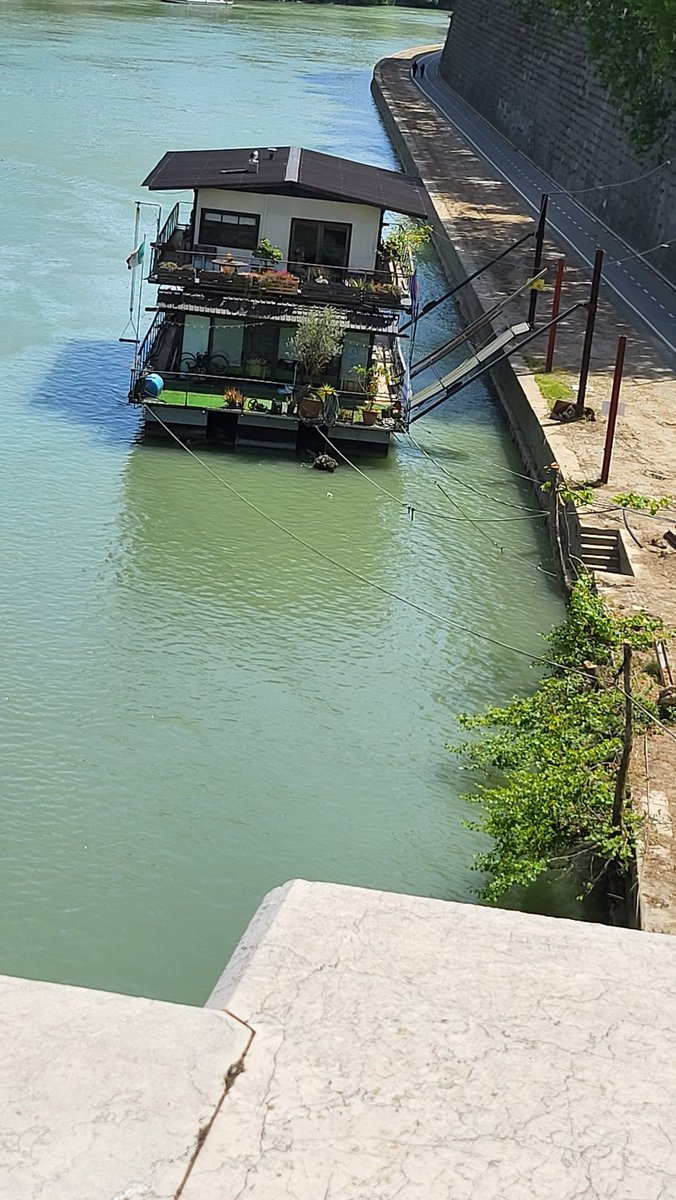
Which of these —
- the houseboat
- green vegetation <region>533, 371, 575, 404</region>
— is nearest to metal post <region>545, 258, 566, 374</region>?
green vegetation <region>533, 371, 575, 404</region>

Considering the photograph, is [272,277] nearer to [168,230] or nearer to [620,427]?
[168,230]

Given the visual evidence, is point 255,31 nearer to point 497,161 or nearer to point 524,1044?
point 497,161

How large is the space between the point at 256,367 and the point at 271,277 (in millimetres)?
1210

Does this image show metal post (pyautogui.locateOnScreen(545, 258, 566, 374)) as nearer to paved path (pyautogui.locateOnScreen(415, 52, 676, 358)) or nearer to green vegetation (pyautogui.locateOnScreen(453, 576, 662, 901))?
paved path (pyautogui.locateOnScreen(415, 52, 676, 358))

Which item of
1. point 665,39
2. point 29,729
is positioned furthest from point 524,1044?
point 665,39

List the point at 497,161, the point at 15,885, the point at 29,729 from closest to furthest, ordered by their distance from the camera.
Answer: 1. the point at 15,885
2. the point at 29,729
3. the point at 497,161

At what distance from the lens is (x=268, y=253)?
20984 millimetres

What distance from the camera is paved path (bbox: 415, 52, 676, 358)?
28.6m

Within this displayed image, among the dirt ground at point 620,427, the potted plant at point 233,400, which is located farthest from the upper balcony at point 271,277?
the dirt ground at point 620,427

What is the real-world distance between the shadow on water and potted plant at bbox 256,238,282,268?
2.87 meters

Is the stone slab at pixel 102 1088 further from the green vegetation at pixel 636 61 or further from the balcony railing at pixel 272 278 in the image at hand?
the green vegetation at pixel 636 61

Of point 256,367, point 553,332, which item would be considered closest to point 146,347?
point 256,367

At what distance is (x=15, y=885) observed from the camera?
34.8ft

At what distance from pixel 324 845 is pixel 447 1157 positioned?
7.40 m
